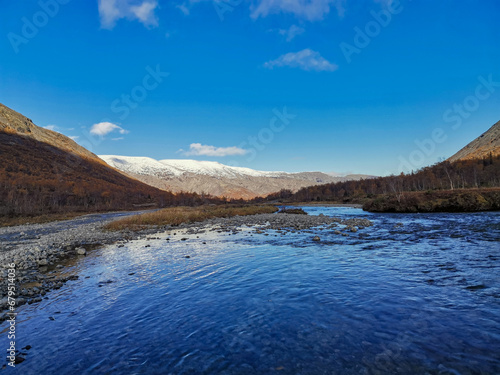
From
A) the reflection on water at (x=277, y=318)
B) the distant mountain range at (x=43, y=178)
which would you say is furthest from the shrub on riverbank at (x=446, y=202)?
the distant mountain range at (x=43, y=178)

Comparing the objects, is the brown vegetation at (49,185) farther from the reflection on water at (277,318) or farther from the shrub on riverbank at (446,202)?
the shrub on riverbank at (446,202)

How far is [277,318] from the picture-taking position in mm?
8070

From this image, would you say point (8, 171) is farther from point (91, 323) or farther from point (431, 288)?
point (431, 288)

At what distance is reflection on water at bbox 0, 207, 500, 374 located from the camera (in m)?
5.82

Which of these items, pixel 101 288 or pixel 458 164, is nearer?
pixel 101 288

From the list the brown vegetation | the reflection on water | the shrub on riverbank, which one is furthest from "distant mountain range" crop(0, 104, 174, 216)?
the shrub on riverbank

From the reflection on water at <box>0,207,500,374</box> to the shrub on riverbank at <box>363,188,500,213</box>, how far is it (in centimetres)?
3617

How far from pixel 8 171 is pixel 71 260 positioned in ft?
374

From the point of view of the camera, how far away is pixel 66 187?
354 feet

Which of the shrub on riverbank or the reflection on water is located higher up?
the shrub on riverbank

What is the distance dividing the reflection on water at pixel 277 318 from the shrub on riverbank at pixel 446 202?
119 feet

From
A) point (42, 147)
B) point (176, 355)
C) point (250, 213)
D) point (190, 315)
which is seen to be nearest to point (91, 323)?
point (190, 315)

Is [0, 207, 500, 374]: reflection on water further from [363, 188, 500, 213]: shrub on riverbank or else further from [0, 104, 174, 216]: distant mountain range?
[0, 104, 174, 216]: distant mountain range

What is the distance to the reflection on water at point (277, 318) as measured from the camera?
5824mm
